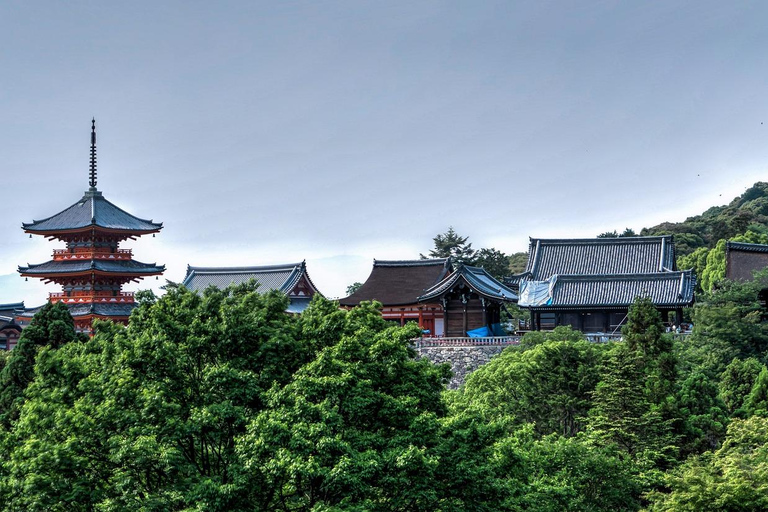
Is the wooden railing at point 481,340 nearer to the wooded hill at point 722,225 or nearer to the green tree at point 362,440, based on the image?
the green tree at point 362,440

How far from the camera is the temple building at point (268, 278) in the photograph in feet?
202

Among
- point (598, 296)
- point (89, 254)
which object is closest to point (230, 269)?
point (89, 254)

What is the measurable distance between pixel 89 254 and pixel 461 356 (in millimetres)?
21471

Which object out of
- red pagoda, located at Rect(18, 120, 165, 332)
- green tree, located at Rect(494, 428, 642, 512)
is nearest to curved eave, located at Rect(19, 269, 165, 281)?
red pagoda, located at Rect(18, 120, 165, 332)

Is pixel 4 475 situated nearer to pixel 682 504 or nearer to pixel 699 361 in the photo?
pixel 682 504

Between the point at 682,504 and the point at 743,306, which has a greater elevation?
the point at 743,306

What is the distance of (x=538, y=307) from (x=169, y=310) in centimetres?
2639

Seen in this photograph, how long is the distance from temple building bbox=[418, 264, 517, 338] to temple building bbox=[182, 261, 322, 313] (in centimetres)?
1207

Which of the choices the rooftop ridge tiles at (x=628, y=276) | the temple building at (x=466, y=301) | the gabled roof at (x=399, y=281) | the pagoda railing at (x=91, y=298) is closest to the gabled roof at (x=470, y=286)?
the temple building at (x=466, y=301)

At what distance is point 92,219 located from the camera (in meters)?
54.6

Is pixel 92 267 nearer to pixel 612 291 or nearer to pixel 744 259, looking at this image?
pixel 612 291

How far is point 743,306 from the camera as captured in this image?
137ft

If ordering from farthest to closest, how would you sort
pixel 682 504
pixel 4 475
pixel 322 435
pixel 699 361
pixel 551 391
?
pixel 699 361, pixel 551 391, pixel 682 504, pixel 4 475, pixel 322 435

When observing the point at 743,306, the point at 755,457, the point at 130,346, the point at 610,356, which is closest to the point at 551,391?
the point at 610,356
